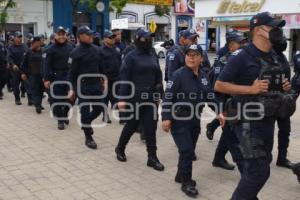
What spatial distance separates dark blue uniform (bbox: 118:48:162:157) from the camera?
5.56 m

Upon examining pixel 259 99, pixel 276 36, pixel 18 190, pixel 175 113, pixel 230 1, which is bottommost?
pixel 18 190

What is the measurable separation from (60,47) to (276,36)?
5180mm

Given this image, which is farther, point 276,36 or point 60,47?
point 60,47

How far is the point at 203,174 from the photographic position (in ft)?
17.5

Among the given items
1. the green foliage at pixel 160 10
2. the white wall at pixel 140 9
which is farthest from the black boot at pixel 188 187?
the green foliage at pixel 160 10

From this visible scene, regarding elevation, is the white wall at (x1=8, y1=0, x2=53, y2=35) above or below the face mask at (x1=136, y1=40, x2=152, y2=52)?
above

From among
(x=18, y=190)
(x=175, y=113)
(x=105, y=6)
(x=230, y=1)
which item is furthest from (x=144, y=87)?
(x=105, y=6)

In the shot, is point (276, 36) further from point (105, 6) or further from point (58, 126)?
point (105, 6)

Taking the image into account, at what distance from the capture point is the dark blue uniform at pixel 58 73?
7727 mm

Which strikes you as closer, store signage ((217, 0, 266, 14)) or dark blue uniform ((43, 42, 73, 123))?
dark blue uniform ((43, 42, 73, 123))

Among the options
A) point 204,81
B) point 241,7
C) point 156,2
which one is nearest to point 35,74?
point 204,81

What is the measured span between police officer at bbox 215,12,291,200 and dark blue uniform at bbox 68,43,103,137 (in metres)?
3.32
